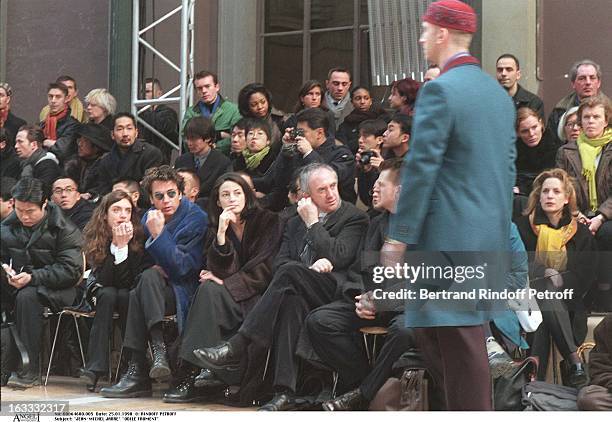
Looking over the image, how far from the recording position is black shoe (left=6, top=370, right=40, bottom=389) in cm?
639

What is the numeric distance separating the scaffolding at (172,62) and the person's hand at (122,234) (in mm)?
1818

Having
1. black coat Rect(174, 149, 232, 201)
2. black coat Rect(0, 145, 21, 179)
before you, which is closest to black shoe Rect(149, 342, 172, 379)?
black coat Rect(174, 149, 232, 201)

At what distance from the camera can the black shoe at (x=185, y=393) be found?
6.41 meters

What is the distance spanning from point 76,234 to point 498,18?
3.23 metres

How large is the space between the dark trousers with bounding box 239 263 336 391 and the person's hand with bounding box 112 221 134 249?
119 centimetres

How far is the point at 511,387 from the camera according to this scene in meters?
5.52

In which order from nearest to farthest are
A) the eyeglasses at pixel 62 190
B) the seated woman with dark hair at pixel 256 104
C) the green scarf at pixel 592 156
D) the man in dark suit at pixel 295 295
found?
the man in dark suit at pixel 295 295 < the green scarf at pixel 592 156 < the eyeglasses at pixel 62 190 < the seated woman with dark hair at pixel 256 104

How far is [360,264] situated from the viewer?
242 inches

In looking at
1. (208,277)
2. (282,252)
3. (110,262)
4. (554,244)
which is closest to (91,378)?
(110,262)

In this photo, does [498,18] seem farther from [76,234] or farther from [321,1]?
[76,234]

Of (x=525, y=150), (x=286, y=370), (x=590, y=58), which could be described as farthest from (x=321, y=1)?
(x=286, y=370)

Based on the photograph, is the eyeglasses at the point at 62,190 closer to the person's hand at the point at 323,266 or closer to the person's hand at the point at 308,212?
the person's hand at the point at 308,212

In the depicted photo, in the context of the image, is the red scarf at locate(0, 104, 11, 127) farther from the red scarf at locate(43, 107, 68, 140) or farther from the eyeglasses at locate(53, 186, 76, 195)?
the eyeglasses at locate(53, 186, 76, 195)

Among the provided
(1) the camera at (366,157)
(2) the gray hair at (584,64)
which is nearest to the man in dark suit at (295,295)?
(1) the camera at (366,157)
